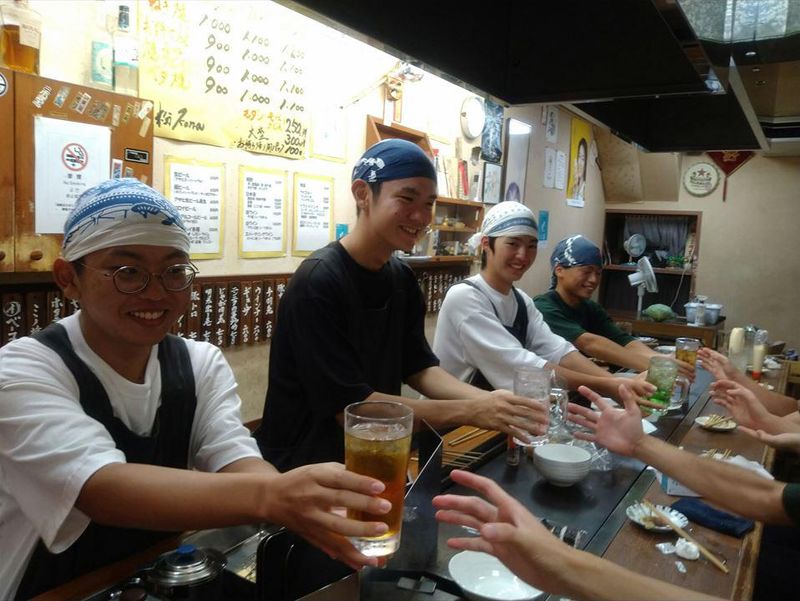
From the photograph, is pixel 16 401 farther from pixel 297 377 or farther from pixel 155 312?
pixel 297 377

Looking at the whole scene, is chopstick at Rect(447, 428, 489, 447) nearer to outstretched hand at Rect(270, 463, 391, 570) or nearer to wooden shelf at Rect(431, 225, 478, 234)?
outstretched hand at Rect(270, 463, 391, 570)

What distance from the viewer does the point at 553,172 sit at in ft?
20.1

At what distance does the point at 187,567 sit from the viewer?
0.97 m

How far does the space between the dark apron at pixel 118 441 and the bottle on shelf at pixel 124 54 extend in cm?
160

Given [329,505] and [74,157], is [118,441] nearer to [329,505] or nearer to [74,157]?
[329,505]

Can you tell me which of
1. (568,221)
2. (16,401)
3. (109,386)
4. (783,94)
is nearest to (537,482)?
(109,386)

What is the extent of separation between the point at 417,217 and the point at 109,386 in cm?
99

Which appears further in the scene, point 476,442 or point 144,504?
point 476,442

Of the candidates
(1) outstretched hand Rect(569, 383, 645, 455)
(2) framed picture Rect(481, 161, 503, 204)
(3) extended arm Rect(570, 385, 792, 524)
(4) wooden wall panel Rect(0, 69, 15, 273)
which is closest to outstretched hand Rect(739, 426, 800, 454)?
(3) extended arm Rect(570, 385, 792, 524)

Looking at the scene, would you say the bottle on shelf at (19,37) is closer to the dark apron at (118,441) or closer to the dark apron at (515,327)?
the dark apron at (118,441)

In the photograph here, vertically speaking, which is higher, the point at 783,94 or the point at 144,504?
the point at 783,94

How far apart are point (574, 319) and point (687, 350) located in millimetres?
885

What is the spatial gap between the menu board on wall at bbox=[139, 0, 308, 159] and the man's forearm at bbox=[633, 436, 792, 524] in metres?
2.44

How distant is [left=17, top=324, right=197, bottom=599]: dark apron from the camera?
44.9 inches
